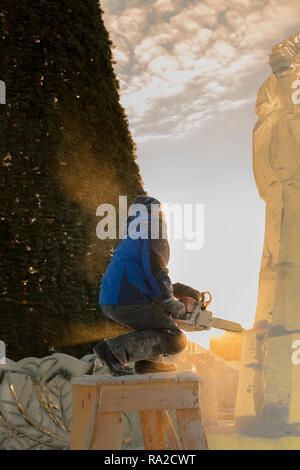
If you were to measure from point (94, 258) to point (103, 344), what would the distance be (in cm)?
186

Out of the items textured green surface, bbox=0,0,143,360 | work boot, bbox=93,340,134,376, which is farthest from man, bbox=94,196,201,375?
textured green surface, bbox=0,0,143,360

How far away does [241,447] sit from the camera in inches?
151

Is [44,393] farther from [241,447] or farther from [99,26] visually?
[99,26]

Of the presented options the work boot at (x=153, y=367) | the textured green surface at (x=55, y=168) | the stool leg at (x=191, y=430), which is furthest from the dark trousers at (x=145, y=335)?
the textured green surface at (x=55, y=168)

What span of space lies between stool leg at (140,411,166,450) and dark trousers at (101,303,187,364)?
0.42 meters

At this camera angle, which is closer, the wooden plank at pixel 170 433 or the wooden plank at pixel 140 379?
the wooden plank at pixel 140 379

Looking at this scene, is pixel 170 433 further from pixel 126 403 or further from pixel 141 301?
pixel 141 301

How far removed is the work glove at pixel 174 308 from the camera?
252 cm

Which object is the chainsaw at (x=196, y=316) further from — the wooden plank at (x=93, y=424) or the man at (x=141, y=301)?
the wooden plank at (x=93, y=424)

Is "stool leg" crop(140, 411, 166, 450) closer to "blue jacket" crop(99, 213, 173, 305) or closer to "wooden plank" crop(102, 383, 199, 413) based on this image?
"wooden plank" crop(102, 383, 199, 413)

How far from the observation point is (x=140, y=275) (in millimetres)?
2551

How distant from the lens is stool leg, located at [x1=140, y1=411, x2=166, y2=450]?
274 centimetres

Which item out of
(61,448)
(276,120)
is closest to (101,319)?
(61,448)

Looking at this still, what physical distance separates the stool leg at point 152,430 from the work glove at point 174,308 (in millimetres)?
636
